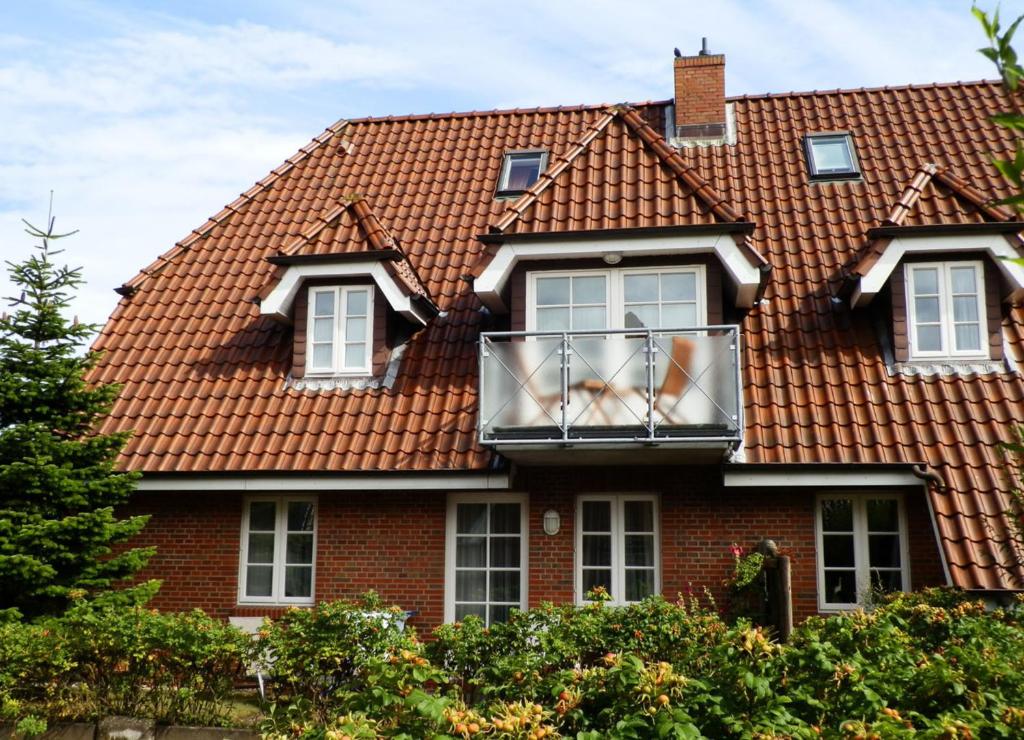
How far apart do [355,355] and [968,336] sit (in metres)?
8.09

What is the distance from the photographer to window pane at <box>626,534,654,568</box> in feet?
41.0

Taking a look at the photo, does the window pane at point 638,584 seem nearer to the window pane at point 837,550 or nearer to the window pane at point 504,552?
the window pane at point 504,552

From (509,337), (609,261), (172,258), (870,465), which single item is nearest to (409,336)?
(509,337)

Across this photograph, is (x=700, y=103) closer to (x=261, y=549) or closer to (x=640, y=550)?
(x=640, y=550)

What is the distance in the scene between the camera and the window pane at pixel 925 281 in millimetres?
12688

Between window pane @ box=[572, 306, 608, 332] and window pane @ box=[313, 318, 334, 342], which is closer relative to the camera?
window pane @ box=[572, 306, 608, 332]

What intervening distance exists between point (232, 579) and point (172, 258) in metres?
6.28

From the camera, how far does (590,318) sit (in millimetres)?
13016

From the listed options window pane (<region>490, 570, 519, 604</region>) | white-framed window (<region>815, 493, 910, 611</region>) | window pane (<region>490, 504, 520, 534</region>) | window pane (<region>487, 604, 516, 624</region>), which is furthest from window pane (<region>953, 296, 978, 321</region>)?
window pane (<region>487, 604, 516, 624</region>)

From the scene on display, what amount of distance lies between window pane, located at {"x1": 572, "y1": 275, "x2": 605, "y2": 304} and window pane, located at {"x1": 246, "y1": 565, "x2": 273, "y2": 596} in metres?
5.43

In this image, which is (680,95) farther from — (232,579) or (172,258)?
(232,579)

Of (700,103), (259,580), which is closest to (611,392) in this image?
(259,580)

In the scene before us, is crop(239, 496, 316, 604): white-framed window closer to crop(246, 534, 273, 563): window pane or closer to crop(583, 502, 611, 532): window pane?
crop(246, 534, 273, 563): window pane

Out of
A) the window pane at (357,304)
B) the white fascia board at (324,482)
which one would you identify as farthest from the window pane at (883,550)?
the window pane at (357,304)
